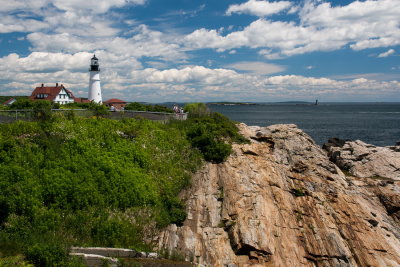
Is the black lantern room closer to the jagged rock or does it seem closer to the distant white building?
the distant white building

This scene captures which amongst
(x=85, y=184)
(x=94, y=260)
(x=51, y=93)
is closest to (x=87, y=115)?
(x=85, y=184)

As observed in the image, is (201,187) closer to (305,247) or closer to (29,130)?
(305,247)

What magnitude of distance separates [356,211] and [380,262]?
3839 millimetres

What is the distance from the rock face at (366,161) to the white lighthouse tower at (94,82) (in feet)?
107

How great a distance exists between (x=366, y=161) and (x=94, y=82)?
36.5 m

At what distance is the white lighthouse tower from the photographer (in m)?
44.1

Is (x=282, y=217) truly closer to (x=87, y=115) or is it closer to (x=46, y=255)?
(x=46, y=255)

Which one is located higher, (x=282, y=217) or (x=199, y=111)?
(x=199, y=111)

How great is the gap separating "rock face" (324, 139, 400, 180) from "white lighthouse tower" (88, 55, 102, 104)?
32.6 meters

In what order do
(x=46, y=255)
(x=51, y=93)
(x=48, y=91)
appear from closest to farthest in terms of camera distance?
(x=46, y=255)
(x=51, y=93)
(x=48, y=91)

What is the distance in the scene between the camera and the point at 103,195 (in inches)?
567

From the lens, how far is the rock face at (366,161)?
26.8 metres

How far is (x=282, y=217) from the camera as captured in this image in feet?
53.4

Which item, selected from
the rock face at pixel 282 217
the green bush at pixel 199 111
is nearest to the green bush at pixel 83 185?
the rock face at pixel 282 217
